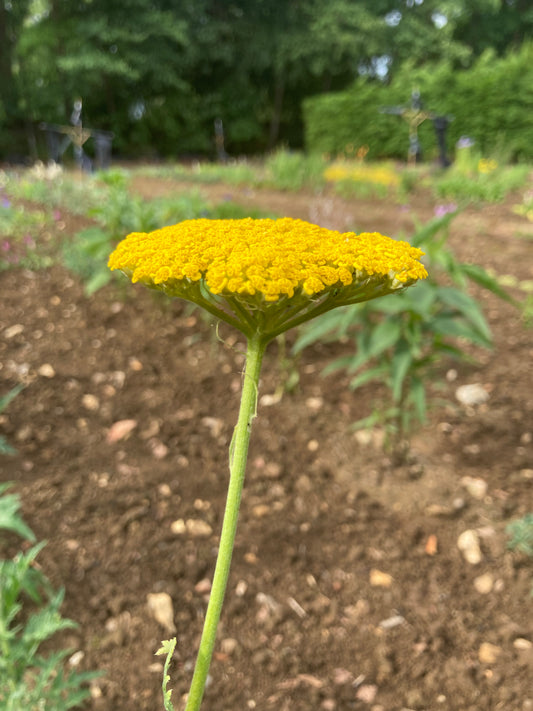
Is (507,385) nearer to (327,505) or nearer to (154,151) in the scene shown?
(327,505)

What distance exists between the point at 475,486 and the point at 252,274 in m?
1.70

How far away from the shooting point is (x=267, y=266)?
74 centimetres

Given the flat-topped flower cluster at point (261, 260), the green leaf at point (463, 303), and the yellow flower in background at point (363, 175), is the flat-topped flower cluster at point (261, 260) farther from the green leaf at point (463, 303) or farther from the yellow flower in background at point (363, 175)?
the yellow flower in background at point (363, 175)

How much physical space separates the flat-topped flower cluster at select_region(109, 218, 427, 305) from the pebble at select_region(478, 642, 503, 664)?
3.96 ft

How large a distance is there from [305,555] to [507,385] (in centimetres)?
142

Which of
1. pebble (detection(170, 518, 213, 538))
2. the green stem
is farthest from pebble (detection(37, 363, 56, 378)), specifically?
the green stem

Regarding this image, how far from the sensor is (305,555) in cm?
181

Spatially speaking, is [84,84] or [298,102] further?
[298,102]

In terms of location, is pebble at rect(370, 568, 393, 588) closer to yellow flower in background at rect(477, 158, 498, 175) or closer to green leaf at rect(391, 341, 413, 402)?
green leaf at rect(391, 341, 413, 402)

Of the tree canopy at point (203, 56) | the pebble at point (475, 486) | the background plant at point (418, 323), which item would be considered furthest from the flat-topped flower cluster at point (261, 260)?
the tree canopy at point (203, 56)

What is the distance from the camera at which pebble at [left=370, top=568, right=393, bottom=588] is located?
171cm

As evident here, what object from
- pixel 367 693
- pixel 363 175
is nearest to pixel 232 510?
pixel 367 693

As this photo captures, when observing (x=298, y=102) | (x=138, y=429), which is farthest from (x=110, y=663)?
(x=298, y=102)

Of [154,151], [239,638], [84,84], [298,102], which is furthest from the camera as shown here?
[298,102]
